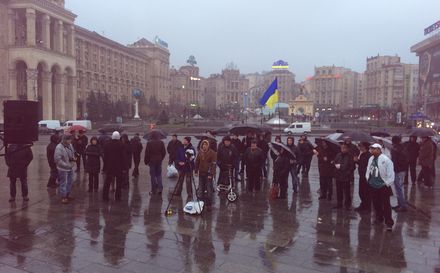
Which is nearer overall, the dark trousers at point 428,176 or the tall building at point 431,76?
the dark trousers at point 428,176

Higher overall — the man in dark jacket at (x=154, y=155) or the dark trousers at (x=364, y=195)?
the man in dark jacket at (x=154, y=155)

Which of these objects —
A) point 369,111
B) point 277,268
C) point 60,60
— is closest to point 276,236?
point 277,268

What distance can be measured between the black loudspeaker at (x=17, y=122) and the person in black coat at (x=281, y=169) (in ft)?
19.6

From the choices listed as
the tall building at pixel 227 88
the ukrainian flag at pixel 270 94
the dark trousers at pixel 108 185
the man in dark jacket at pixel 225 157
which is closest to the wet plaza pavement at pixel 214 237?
the dark trousers at pixel 108 185

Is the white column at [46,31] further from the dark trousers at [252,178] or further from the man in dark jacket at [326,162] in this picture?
the man in dark jacket at [326,162]

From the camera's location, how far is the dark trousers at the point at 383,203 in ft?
25.0

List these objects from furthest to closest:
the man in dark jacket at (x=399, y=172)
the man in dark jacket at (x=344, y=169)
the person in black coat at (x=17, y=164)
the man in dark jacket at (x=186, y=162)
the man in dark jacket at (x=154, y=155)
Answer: the man in dark jacket at (x=154, y=155)
the man in dark jacket at (x=186, y=162)
the person in black coat at (x=17, y=164)
the man in dark jacket at (x=399, y=172)
the man in dark jacket at (x=344, y=169)

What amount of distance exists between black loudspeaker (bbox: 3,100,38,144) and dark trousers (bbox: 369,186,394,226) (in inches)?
273

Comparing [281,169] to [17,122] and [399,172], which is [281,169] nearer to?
[399,172]

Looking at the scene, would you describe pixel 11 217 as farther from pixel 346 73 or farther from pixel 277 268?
pixel 346 73

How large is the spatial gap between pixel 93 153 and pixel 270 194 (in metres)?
5.00

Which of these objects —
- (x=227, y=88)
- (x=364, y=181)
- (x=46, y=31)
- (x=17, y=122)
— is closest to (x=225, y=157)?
(x=364, y=181)

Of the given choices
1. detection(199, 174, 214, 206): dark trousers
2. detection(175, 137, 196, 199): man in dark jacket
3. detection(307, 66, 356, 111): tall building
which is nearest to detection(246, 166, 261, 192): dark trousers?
detection(175, 137, 196, 199): man in dark jacket

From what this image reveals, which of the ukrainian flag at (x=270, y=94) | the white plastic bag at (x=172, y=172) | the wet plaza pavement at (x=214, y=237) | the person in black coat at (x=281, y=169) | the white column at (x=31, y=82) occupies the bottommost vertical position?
the wet plaza pavement at (x=214, y=237)
